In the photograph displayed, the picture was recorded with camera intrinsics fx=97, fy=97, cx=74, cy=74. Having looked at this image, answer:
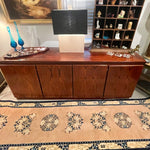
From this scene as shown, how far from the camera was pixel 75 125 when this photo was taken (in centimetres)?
135

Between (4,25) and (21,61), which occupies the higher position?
(4,25)

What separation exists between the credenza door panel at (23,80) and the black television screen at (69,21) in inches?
26.0

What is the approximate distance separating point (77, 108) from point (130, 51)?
4.04ft

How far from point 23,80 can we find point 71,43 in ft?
3.02

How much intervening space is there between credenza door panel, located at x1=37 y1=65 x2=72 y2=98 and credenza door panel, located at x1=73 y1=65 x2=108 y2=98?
10 centimetres

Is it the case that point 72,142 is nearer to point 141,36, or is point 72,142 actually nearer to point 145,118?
point 145,118

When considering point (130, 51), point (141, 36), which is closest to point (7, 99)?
point (130, 51)

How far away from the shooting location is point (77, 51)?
1516mm

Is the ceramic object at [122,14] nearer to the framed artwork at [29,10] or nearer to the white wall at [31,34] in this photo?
the framed artwork at [29,10]

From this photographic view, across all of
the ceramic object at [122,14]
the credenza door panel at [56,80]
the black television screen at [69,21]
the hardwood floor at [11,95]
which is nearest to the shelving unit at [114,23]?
the ceramic object at [122,14]

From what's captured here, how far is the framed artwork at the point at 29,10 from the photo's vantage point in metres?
1.41

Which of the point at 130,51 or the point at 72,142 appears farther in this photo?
the point at 130,51

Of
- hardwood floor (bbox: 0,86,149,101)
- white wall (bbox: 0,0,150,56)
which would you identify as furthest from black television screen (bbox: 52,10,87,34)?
hardwood floor (bbox: 0,86,149,101)

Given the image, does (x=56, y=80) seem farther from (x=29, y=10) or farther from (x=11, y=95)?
(x=29, y=10)
